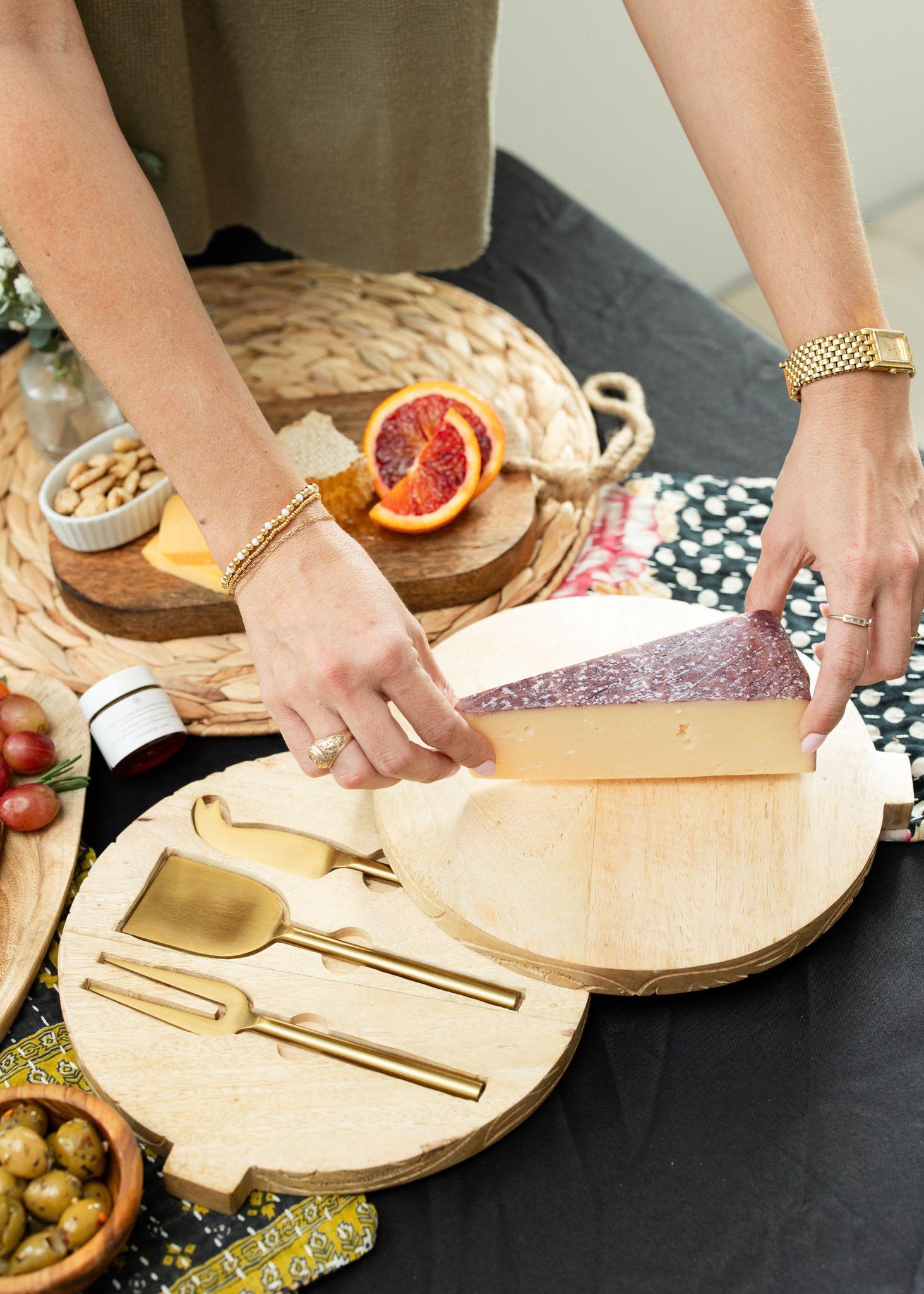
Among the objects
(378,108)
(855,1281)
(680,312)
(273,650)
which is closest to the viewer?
(855,1281)

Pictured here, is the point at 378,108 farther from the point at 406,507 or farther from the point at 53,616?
the point at 53,616

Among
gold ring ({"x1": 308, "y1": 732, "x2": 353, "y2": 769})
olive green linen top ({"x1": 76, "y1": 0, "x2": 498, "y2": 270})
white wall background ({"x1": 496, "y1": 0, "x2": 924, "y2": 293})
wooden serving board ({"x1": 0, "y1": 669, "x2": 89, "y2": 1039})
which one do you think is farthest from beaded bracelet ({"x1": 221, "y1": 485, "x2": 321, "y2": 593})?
white wall background ({"x1": 496, "y1": 0, "x2": 924, "y2": 293})

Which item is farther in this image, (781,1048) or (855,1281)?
(781,1048)

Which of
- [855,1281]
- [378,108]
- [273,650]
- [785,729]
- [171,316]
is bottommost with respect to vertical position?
[855,1281]

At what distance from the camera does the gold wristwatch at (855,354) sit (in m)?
1.19

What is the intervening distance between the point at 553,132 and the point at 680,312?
1629 mm

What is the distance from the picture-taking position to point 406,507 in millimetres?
1599

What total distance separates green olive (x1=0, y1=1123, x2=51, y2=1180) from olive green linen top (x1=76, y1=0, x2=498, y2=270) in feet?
4.76

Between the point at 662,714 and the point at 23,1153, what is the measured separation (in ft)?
2.56

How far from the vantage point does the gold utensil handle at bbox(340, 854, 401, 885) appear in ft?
3.98

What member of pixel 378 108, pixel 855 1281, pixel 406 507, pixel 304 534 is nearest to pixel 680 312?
pixel 378 108

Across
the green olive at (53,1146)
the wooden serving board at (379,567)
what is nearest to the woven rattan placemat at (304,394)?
the wooden serving board at (379,567)

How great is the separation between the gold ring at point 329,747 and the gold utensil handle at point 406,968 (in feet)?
0.66

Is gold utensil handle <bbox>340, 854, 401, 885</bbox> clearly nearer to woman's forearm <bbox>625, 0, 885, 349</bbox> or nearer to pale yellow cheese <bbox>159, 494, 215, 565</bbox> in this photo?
pale yellow cheese <bbox>159, 494, 215, 565</bbox>
